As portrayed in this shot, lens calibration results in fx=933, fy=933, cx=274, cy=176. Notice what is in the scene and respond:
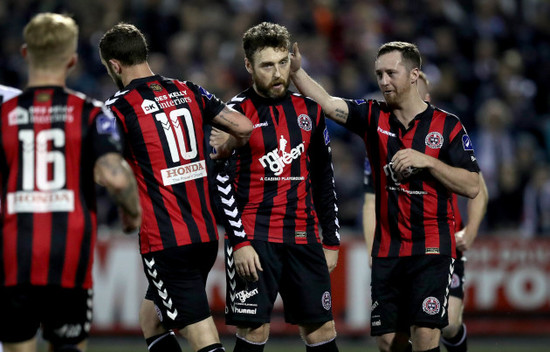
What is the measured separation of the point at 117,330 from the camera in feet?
38.4

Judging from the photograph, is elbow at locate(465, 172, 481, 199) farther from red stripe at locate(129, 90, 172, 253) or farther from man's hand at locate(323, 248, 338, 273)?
red stripe at locate(129, 90, 172, 253)

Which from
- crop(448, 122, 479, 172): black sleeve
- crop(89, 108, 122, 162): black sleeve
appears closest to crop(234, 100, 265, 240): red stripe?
crop(448, 122, 479, 172): black sleeve

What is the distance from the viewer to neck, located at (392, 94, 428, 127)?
6.95m

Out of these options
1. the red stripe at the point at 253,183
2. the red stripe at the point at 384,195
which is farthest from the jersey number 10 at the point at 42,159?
the red stripe at the point at 384,195

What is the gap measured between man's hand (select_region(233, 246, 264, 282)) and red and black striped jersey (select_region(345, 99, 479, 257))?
1028mm

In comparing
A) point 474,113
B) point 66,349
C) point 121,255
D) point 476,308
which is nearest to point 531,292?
point 476,308

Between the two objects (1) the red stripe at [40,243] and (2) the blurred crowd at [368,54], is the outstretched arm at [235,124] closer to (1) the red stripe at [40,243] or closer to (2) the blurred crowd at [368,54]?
(1) the red stripe at [40,243]

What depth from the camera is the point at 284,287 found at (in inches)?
263

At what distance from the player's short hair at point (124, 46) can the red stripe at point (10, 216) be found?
→ 131 cm

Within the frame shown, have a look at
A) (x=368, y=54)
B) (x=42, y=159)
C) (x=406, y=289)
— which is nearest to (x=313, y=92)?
(x=406, y=289)

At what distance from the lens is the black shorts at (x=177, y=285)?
6.14 metres

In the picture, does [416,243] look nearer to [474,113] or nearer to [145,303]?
[145,303]

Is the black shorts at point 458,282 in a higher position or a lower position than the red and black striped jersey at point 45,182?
lower

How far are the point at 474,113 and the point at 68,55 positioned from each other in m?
9.70
